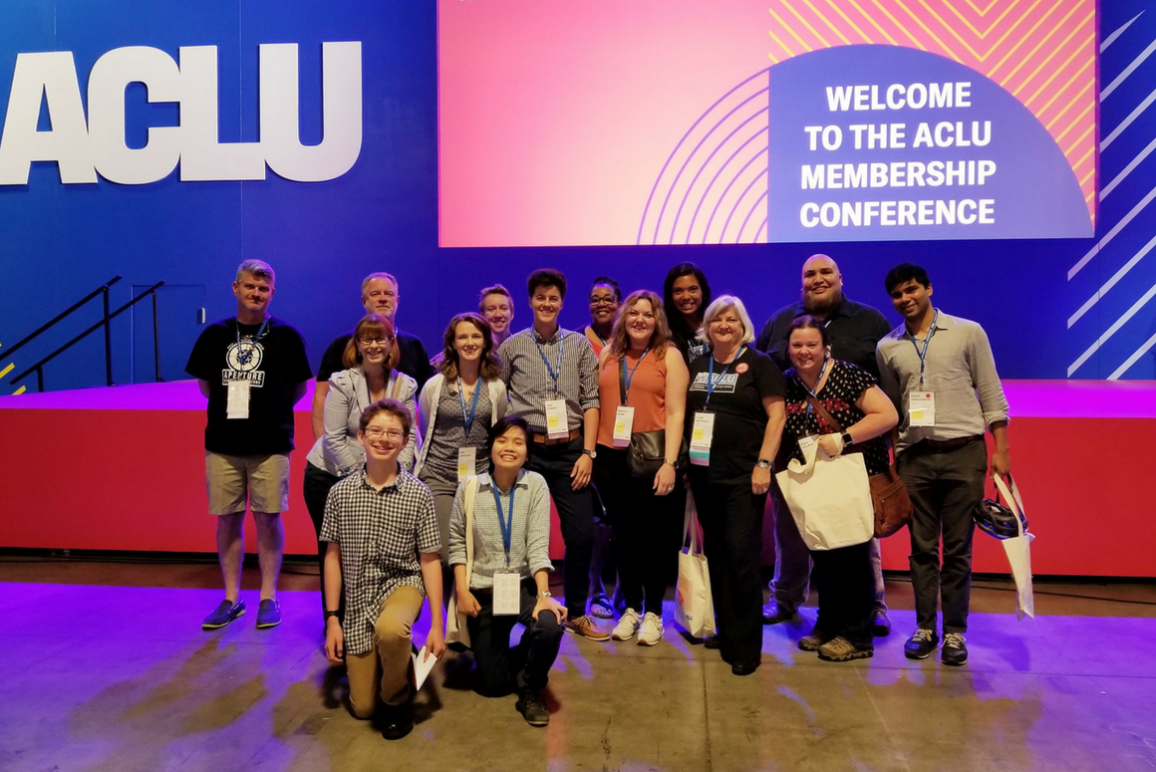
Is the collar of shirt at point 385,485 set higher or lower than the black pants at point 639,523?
higher

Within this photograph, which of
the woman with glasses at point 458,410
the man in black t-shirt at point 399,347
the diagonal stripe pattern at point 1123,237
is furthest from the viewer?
the diagonal stripe pattern at point 1123,237

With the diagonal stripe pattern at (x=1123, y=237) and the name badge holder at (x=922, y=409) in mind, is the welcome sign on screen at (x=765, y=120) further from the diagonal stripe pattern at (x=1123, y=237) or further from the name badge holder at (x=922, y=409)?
the name badge holder at (x=922, y=409)

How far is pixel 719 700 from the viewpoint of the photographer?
274cm

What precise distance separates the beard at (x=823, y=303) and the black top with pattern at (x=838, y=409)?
1.16ft

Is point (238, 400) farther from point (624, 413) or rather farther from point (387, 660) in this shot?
point (624, 413)

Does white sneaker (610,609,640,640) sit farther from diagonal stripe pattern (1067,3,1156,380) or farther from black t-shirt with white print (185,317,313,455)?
diagonal stripe pattern (1067,3,1156,380)

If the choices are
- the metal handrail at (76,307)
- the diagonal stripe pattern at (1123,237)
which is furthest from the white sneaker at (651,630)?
the metal handrail at (76,307)

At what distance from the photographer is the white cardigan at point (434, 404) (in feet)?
10.1

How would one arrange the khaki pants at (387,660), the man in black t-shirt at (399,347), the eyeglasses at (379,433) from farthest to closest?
1. the man in black t-shirt at (399,347)
2. the eyeglasses at (379,433)
3. the khaki pants at (387,660)

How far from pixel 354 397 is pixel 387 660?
3.33ft

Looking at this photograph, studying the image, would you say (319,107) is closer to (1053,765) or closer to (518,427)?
(518,427)

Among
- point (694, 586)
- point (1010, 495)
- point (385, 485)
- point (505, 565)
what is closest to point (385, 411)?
point (385, 485)

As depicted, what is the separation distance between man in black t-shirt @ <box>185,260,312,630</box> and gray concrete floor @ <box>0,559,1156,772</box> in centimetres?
46

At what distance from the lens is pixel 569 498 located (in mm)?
3199
